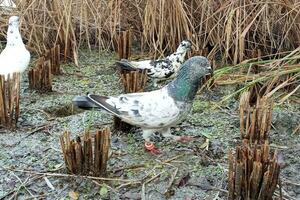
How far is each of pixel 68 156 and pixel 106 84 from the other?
51.9 inches

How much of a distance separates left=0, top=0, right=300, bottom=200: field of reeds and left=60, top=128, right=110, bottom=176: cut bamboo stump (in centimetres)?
5

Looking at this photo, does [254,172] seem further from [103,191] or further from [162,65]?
[162,65]

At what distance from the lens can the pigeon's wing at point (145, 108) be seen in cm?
260

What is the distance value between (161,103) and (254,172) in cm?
62

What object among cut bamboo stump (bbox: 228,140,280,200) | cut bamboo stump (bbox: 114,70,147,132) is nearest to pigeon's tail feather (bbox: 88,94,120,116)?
cut bamboo stump (bbox: 114,70,147,132)

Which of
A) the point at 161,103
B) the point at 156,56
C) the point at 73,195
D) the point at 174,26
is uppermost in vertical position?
the point at 174,26

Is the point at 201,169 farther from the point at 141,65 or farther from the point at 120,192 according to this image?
the point at 141,65

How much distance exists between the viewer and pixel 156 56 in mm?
4074

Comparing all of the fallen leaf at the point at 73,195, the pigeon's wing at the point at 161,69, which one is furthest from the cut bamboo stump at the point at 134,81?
the fallen leaf at the point at 73,195

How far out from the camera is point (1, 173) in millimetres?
2627

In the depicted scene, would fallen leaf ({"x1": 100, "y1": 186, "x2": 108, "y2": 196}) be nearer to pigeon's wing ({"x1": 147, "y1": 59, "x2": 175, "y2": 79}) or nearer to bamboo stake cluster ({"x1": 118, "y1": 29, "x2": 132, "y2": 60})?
pigeon's wing ({"x1": 147, "y1": 59, "x2": 175, "y2": 79})

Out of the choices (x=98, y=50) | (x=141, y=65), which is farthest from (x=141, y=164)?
(x=98, y=50)

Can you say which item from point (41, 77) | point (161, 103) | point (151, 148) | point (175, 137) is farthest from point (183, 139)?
point (41, 77)

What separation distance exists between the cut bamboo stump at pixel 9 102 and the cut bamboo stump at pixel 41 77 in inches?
18.1
